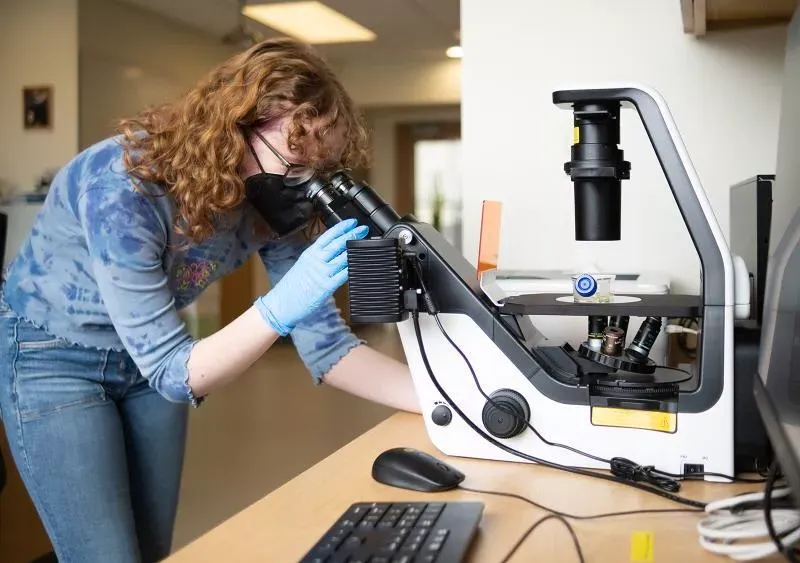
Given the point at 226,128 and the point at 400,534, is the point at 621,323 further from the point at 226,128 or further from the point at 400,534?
the point at 226,128

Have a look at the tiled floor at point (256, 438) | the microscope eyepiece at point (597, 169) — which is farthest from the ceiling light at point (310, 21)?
the microscope eyepiece at point (597, 169)

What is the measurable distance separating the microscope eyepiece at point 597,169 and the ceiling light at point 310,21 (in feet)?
13.6

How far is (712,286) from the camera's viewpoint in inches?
36.6

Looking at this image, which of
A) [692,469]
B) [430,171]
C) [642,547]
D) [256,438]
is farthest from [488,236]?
[430,171]

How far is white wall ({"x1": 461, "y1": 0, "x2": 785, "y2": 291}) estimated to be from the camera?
4.88ft

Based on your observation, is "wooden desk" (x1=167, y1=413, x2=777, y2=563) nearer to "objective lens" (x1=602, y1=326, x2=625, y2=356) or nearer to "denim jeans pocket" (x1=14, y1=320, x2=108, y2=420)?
"objective lens" (x1=602, y1=326, x2=625, y2=356)

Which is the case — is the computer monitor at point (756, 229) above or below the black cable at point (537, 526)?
above

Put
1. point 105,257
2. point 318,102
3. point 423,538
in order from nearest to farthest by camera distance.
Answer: point 423,538
point 105,257
point 318,102

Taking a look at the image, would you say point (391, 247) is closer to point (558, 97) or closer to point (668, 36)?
point (558, 97)

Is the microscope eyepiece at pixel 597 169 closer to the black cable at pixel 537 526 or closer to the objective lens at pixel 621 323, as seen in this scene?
the objective lens at pixel 621 323

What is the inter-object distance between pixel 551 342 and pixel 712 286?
0.25 metres

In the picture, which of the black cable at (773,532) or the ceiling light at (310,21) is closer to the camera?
the black cable at (773,532)

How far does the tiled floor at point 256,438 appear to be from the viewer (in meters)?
2.82

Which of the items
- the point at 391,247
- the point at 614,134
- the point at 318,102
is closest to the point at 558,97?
the point at 614,134
